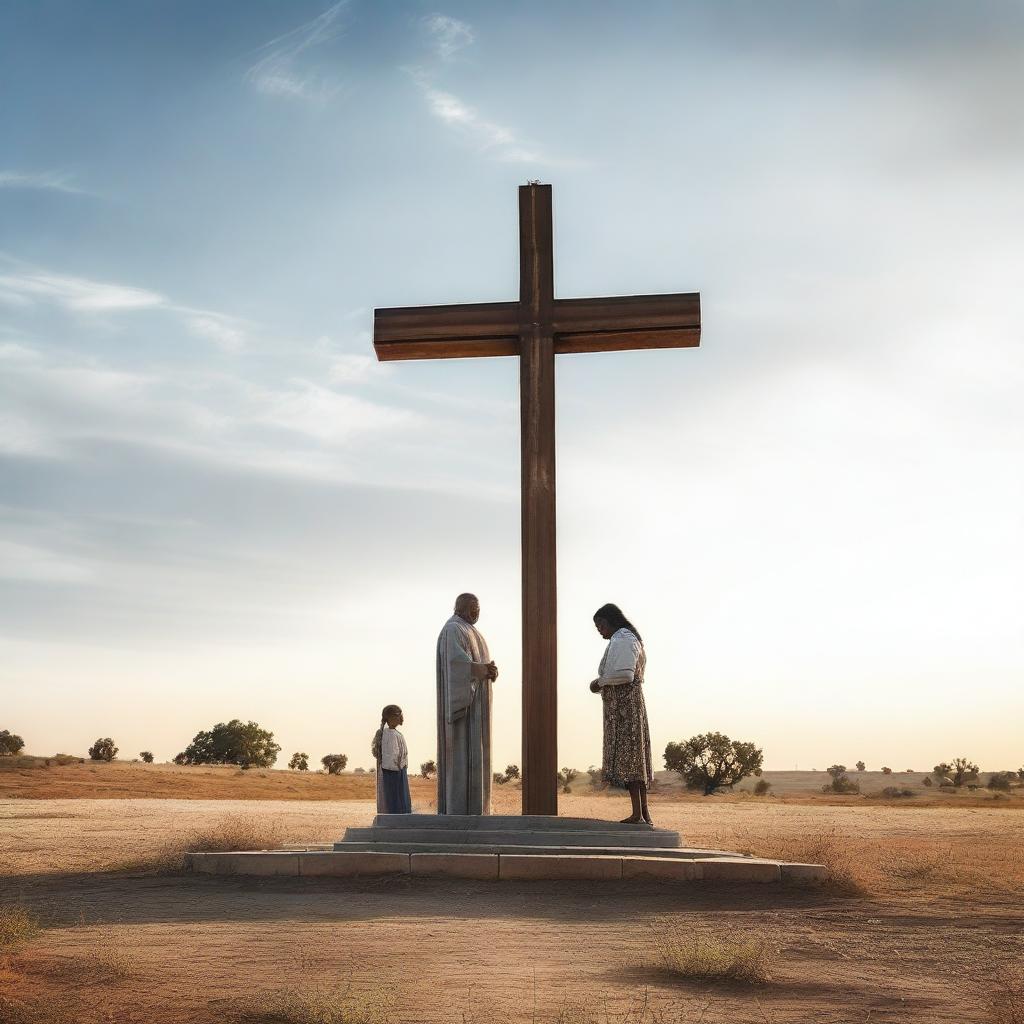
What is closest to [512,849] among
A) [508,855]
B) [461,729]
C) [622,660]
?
[508,855]

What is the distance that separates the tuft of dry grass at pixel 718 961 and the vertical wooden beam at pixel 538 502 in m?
4.85

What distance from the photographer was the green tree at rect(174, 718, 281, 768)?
5659cm

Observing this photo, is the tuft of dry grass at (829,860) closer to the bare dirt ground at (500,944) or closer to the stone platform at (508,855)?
the bare dirt ground at (500,944)

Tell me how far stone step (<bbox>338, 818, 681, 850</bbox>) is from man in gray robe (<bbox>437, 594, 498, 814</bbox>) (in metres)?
0.39

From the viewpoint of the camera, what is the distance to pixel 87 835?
16.3 metres

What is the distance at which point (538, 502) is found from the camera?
1162cm

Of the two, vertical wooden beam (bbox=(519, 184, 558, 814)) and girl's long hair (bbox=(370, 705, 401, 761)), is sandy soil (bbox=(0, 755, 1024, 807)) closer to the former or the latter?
girl's long hair (bbox=(370, 705, 401, 761))

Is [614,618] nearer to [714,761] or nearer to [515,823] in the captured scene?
[515,823]

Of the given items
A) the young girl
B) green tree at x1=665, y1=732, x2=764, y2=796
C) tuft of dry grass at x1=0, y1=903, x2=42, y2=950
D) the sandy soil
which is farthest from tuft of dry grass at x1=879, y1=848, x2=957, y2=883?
green tree at x1=665, y1=732, x2=764, y2=796

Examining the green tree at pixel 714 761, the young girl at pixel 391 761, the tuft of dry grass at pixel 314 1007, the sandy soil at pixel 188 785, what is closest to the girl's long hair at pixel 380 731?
the young girl at pixel 391 761

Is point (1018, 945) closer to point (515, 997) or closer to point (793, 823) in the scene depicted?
point (515, 997)

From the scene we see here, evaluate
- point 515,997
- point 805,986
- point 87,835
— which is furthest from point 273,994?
point 87,835

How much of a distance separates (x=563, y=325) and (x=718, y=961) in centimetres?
756

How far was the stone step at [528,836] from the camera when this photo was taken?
1022cm
